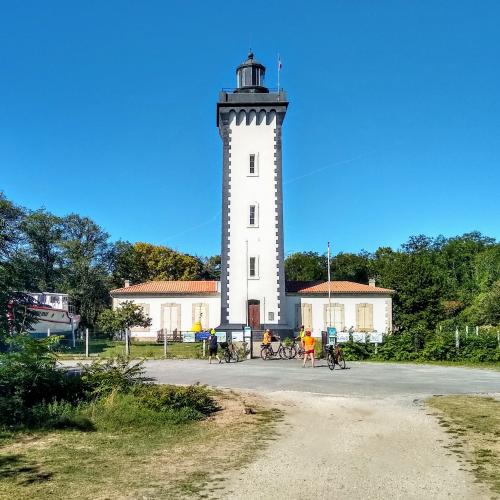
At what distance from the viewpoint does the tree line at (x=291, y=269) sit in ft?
138

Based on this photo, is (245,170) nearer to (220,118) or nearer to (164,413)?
(220,118)

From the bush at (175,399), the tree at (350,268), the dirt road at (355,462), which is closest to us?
the dirt road at (355,462)

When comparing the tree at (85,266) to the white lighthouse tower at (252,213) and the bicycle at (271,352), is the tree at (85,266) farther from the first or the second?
the bicycle at (271,352)

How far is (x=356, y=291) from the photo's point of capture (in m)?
39.2

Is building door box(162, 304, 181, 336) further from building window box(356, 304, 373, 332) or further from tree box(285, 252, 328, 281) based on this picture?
tree box(285, 252, 328, 281)

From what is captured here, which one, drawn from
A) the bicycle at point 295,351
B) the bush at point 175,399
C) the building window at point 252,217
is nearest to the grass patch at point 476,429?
the bush at point 175,399

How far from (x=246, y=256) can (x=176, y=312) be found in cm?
859

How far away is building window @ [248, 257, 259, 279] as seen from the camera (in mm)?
33625

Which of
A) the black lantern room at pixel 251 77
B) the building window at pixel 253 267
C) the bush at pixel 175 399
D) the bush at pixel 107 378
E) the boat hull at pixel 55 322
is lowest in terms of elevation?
the bush at pixel 175 399

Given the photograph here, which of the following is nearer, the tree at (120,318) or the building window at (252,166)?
the tree at (120,318)

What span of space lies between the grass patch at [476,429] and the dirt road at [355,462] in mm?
225

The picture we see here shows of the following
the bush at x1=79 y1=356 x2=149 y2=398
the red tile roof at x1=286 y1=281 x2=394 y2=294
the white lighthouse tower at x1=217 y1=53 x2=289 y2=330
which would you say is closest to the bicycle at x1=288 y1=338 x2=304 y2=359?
the white lighthouse tower at x1=217 y1=53 x2=289 y2=330

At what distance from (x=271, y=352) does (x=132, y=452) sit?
1741 cm

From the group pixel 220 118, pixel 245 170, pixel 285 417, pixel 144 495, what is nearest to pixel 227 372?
pixel 285 417
